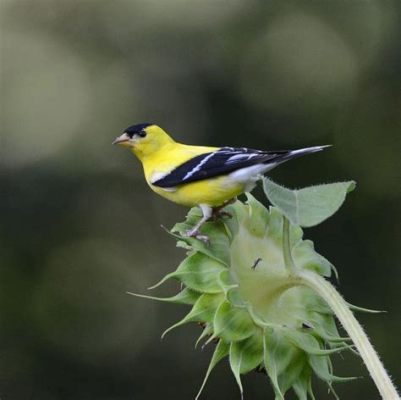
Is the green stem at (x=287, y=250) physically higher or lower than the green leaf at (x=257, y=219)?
higher

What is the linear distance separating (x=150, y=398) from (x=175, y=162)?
14.6 ft

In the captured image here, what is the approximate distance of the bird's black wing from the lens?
1832 millimetres

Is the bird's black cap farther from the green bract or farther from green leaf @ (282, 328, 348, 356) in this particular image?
green leaf @ (282, 328, 348, 356)

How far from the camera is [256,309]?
1.56m

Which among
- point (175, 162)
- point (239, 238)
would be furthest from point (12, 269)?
point (239, 238)

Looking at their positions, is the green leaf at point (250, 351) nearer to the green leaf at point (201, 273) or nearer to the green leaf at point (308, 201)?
the green leaf at point (201, 273)

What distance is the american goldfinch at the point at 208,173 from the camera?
1.78 m

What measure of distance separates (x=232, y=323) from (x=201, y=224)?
7.4 inches

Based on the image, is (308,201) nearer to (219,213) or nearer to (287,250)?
A: (287,250)

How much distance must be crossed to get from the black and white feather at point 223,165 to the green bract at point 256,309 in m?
0.22

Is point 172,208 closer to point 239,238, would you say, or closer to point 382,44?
point 382,44

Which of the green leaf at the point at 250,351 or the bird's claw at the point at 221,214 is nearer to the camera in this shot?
the green leaf at the point at 250,351

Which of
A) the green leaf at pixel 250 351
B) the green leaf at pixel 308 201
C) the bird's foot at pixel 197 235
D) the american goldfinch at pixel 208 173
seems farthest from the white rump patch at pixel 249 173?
the green leaf at pixel 308 201

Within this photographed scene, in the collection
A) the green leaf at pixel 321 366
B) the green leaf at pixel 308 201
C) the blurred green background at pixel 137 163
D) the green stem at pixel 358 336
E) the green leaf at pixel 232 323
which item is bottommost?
the blurred green background at pixel 137 163
